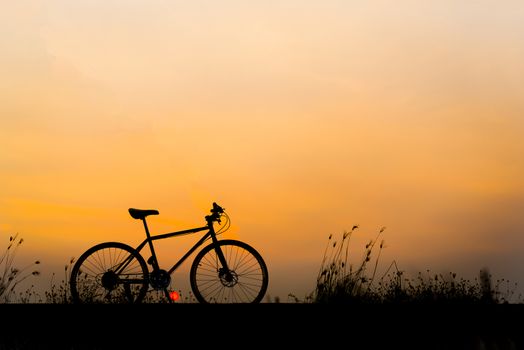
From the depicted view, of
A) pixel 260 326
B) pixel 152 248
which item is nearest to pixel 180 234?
pixel 152 248

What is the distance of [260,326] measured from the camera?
24.3 ft

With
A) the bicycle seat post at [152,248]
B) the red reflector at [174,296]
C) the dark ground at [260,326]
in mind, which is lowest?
the dark ground at [260,326]

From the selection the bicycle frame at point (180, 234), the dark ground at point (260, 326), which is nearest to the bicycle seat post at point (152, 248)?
the bicycle frame at point (180, 234)

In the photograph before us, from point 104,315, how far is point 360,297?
4842 mm

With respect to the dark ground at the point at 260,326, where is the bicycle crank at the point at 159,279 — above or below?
above

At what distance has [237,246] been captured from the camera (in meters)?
10.8

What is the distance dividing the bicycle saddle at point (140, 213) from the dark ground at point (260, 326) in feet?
9.99

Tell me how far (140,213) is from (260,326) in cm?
372

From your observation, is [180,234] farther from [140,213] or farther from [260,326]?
[260,326]

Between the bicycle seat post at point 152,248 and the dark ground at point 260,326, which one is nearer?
the dark ground at point 260,326

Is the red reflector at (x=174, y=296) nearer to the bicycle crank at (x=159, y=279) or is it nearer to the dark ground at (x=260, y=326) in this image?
the bicycle crank at (x=159, y=279)

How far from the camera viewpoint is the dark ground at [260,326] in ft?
24.3

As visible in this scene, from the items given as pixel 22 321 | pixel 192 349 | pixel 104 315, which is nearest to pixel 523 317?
pixel 192 349

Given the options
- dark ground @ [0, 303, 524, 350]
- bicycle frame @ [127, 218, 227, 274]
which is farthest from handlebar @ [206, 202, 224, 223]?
dark ground @ [0, 303, 524, 350]
